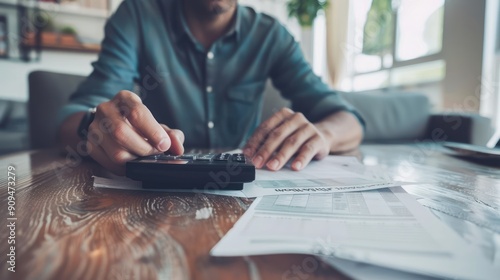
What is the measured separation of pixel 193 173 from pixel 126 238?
0.12 m

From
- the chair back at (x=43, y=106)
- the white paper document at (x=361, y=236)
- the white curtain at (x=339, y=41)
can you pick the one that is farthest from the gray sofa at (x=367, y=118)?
the white curtain at (x=339, y=41)

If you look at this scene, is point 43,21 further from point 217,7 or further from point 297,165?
point 297,165

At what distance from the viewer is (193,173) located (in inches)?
12.7

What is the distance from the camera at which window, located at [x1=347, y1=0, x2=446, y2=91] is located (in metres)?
A: 2.34

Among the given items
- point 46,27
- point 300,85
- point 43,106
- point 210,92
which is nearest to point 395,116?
point 300,85

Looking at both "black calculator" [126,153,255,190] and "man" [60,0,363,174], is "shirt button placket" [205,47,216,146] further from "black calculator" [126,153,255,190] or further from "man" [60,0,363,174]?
"black calculator" [126,153,255,190]

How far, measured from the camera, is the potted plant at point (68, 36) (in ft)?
9.33

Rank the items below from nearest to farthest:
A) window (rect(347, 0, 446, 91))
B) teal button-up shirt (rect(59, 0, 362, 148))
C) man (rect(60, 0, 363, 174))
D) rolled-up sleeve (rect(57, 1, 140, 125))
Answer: rolled-up sleeve (rect(57, 1, 140, 125)), man (rect(60, 0, 363, 174)), teal button-up shirt (rect(59, 0, 362, 148)), window (rect(347, 0, 446, 91))

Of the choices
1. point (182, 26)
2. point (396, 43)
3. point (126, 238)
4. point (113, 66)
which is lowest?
point (126, 238)

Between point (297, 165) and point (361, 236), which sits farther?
point (297, 165)

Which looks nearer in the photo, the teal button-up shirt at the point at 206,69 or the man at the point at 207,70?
the man at the point at 207,70

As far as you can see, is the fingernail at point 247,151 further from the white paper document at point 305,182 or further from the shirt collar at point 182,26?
the shirt collar at point 182,26

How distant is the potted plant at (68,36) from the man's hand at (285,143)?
9.80 ft

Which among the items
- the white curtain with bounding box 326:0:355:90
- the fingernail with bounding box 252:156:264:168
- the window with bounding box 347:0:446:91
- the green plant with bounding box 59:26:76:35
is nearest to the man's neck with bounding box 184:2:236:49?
the fingernail with bounding box 252:156:264:168
